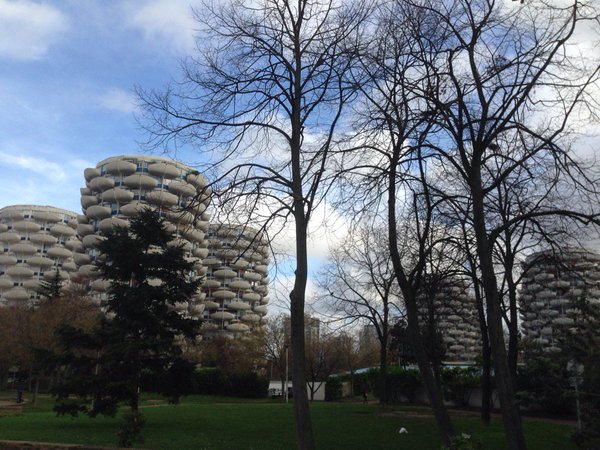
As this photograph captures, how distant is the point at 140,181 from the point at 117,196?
4.21 meters

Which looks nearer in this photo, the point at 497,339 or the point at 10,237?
the point at 497,339

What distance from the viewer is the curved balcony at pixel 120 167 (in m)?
85.6

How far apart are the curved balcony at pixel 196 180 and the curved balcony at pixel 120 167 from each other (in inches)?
3058

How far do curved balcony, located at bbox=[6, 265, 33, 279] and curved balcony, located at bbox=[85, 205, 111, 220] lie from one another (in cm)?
2521

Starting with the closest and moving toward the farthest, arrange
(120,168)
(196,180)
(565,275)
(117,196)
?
(196,180), (565,275), (117,196), (120,168)

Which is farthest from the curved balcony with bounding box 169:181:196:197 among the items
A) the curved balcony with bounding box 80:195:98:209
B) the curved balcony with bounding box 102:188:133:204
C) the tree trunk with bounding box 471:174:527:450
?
the curved balcony with bounding box 80:195:98:209

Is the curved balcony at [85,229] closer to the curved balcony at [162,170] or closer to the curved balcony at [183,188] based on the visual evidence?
the curved balcony at [162,170]

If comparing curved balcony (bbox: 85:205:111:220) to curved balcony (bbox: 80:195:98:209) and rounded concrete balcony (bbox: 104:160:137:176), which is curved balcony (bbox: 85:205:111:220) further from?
rounded concrete balcony (bbox: 104:160:137:176)

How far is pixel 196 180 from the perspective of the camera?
11.3m

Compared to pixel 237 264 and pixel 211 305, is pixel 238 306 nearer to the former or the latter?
pixel 211 305

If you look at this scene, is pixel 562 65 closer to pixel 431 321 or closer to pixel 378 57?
pixel 378 57

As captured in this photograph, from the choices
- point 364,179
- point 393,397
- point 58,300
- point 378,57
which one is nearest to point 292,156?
point 364,179

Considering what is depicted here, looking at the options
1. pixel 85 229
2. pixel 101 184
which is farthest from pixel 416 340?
pixel 85 229

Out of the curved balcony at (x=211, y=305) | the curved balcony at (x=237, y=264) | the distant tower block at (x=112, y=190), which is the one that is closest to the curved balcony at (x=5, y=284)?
the distant tower block at (x=112, y=190)
